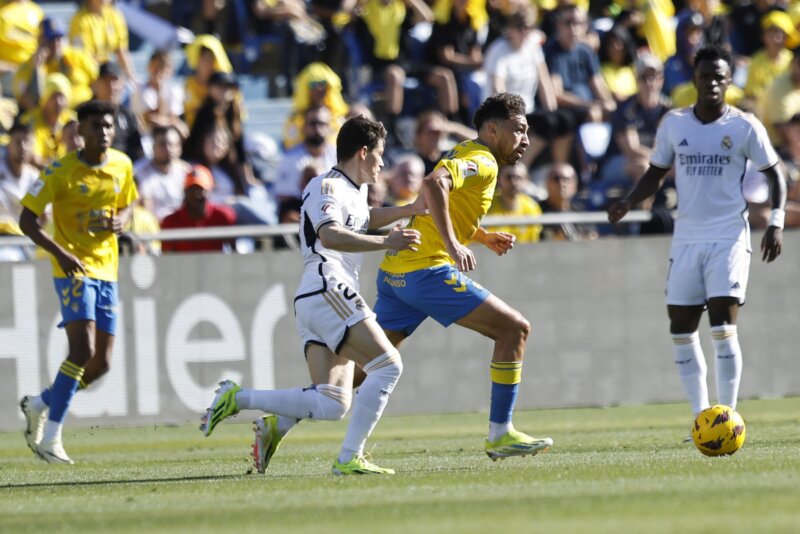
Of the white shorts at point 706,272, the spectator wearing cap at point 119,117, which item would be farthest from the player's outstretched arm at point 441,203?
the spectator wearing cap at point 119,117

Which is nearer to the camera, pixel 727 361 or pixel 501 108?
pixel 501 108

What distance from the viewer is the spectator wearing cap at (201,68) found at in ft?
55.0

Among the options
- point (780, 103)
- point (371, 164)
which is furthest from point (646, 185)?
point (780, 103)

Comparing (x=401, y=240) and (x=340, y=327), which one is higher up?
(x=401, y=240)

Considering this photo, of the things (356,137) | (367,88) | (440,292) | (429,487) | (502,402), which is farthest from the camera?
(367,88)

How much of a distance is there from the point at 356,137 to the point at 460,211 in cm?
109

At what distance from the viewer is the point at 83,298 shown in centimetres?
1035

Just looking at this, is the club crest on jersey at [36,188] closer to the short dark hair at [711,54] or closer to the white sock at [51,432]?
the white sock at [51,432]

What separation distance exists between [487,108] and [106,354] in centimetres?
354

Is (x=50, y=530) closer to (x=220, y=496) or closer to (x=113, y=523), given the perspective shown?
(x=113, y=523)

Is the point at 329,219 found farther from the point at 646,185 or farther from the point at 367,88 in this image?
the point at 367,88

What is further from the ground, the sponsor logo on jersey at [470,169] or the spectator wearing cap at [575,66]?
the spectator wearing cap at [575,66]

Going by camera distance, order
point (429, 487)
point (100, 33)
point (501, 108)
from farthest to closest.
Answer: point (100, 33)
point (501, 108)
point (429, 487)

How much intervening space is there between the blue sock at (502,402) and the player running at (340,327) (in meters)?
1.08
